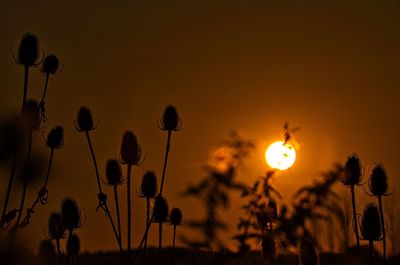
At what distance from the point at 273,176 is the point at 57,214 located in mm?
4282

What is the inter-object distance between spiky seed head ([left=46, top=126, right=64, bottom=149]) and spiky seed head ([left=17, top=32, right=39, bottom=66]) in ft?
3.08

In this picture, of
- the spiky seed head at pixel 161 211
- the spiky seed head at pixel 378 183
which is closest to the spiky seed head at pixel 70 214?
the spiky seed head at pixel 161 211

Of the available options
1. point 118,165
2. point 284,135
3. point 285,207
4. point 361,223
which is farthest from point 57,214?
point 285,207

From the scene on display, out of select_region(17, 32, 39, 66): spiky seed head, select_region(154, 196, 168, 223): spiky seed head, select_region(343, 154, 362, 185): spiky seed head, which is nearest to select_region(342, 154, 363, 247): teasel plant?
select_region(343, 154, 362, 185): spiky seed head

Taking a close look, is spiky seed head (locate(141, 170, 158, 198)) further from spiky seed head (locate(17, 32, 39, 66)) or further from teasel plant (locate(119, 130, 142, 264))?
spiky seed head (locate(17, 32, 39, 66))

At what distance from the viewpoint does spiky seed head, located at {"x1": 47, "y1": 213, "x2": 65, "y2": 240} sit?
668cm

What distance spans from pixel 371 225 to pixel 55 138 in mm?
3664

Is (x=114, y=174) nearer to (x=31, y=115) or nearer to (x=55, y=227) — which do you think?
(x=55, y=227)

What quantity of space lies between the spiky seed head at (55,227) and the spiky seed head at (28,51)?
1.68 meters

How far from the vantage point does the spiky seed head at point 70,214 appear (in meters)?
6.67

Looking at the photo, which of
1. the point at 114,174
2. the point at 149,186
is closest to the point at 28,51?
the point at 114,174

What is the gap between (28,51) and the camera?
681 centimetres

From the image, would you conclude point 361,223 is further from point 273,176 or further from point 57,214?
point 273,176

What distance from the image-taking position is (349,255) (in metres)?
4.38
